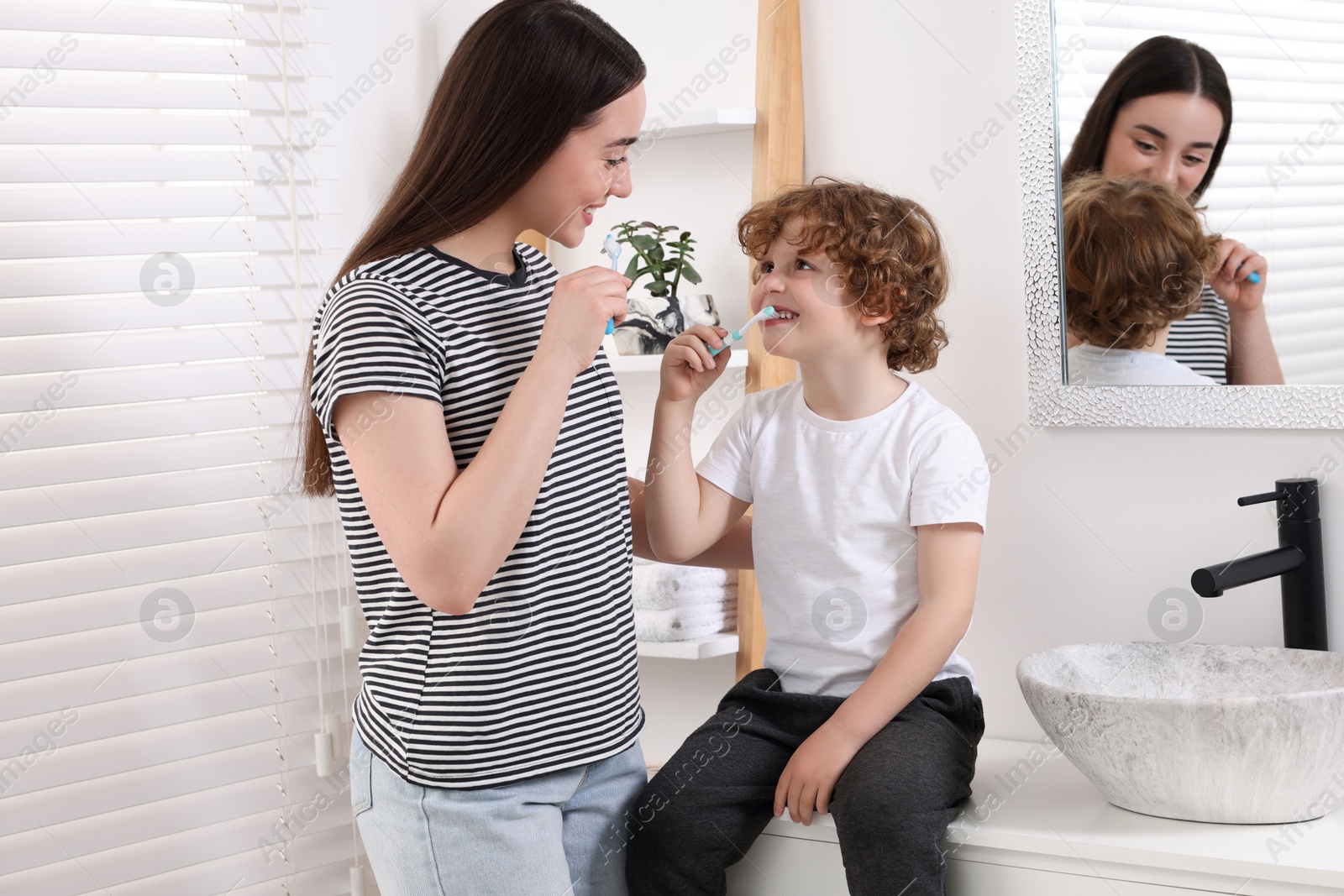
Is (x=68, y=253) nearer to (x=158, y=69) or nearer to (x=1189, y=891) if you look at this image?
(x=158, y=69)

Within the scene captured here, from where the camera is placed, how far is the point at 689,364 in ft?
4.09

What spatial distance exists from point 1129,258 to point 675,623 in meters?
0.74

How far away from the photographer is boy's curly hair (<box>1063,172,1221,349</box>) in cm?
127

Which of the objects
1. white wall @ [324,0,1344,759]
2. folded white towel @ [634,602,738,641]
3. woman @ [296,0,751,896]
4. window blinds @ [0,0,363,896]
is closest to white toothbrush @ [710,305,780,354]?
woman @ [296,0,751,896]

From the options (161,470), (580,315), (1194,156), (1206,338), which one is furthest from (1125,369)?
(161,470)

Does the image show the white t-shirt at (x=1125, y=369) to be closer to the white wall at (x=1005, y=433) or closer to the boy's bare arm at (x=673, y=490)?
the white wall at (x=1005, y=433)

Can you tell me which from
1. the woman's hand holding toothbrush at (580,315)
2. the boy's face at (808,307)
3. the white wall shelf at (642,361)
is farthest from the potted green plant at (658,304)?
the woman's hand holding toothbrush at (580,315)

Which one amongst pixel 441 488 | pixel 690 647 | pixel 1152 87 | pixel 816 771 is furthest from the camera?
pixel 690 647

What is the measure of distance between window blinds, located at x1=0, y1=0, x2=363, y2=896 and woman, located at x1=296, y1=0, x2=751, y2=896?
562mm

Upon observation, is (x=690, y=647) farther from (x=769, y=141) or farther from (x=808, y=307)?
(x=769, y=141)

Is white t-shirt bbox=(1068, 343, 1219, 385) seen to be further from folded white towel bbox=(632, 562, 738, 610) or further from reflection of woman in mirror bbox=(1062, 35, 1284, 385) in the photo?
folded white towel bbox=(632, 562, 738, 610)

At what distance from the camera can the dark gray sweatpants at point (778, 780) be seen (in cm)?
99

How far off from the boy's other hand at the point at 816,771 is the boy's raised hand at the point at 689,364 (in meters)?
0.40

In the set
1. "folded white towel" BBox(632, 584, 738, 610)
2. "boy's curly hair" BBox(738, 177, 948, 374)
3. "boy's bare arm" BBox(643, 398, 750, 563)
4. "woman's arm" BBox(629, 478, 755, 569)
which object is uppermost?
"boy's curly hair" BBox(738, 177, 948, 374)
